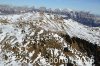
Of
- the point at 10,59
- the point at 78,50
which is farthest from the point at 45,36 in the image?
the point at 10,59

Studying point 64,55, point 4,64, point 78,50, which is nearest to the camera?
point 4,64

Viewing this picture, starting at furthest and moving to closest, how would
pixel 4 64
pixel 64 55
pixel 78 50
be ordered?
1. pixel 78 50
2. pixel 64 55
3. pixel 4 64

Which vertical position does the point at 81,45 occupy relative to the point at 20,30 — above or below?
below

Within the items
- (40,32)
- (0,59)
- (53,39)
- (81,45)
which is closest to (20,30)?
(40,32)

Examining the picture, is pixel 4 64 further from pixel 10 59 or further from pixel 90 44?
pixel 90 44

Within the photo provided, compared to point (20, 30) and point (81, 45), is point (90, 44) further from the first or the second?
point (20, 30)

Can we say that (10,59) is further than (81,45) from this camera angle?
No
